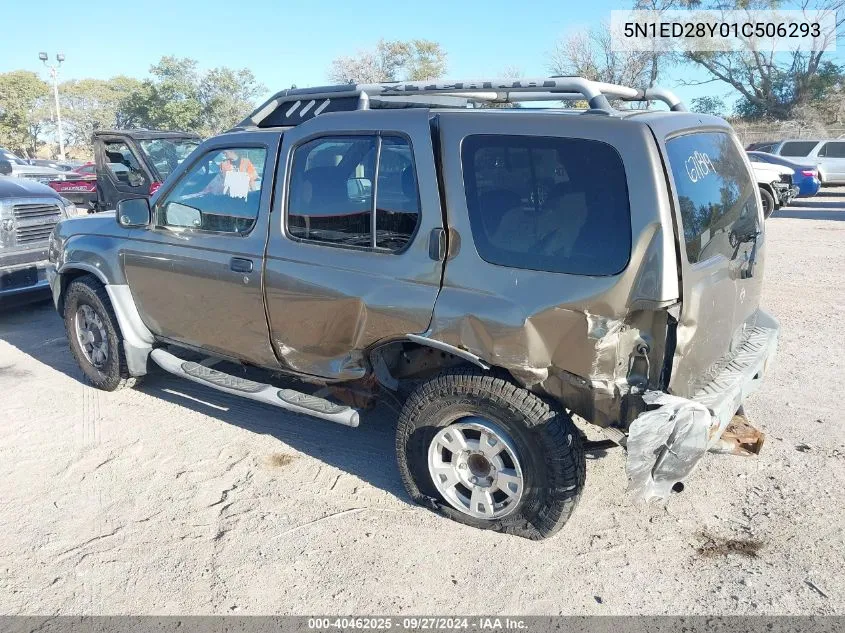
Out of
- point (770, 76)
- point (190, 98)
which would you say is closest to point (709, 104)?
point (770, 76)

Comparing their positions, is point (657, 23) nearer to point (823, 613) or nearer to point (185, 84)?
point (185, 84)

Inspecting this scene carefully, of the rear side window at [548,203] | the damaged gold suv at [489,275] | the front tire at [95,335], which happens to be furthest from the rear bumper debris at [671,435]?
the front tire at [95,335]

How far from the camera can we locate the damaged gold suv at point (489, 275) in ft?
9.71

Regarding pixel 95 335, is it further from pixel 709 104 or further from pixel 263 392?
pixel 709 104

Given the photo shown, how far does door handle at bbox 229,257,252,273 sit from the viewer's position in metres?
4.06

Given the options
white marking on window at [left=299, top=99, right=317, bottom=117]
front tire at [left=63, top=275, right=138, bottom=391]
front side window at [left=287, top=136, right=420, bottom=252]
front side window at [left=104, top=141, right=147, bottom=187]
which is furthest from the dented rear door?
front side window at [left=104, top=141, right=147, bottom=187]

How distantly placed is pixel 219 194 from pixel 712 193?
2.88m

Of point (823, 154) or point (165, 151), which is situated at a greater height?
point (823, 154)

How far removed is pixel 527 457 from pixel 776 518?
1420 mm

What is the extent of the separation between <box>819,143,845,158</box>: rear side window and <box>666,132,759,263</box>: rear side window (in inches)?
785

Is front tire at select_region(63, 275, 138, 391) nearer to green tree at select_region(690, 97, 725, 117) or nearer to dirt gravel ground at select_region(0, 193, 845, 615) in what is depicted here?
dirt gravel ground at select_region(0, 193, 845, 615)

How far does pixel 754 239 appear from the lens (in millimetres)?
3791

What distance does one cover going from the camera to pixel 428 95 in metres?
3.89

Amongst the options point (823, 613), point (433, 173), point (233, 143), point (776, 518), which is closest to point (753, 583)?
point (823, 613)
